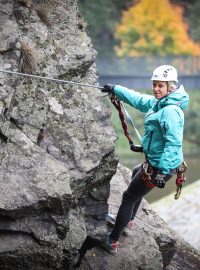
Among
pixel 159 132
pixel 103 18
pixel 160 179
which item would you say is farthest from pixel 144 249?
pixel 103 18

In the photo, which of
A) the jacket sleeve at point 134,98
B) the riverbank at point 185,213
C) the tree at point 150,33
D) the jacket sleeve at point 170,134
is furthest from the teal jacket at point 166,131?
the tree at point 150,33

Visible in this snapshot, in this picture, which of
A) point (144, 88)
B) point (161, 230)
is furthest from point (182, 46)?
point (161, 230)

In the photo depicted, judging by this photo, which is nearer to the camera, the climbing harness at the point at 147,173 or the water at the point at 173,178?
the climbing harness at the point at 147,173

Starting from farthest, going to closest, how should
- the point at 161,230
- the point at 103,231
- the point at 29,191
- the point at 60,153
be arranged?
the point at 161,230, the point at 103,231, the point at 60,153, the point at 29,191

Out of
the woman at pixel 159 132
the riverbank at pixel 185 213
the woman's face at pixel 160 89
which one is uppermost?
the woman's face at pixel 160 89

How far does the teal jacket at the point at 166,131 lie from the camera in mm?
8375

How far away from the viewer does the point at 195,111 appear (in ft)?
183

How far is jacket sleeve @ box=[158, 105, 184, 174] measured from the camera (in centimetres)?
836

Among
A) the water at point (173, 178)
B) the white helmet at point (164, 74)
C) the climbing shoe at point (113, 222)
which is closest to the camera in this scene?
the white helmet at point (164, 74)

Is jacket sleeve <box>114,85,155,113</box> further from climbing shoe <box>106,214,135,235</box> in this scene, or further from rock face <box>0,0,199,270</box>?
climbing shoe <box>106,214,135,235</box>

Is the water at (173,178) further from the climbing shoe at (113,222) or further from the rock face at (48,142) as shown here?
the rock face at (48,142)

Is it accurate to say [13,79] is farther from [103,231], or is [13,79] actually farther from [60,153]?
[103,231]

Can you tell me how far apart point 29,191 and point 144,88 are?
4270cm

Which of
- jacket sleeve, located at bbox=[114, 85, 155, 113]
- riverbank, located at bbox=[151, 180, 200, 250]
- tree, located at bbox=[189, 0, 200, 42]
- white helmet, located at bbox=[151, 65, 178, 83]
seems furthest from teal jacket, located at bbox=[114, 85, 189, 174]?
tree, located at bbox=[189, 0, 200, 42]
